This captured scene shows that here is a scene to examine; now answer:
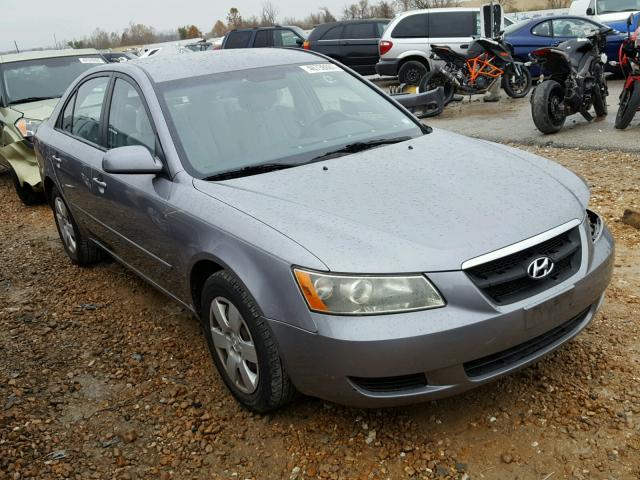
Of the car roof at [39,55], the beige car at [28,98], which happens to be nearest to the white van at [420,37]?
the beige car at [28,98]

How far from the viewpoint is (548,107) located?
8305 mm

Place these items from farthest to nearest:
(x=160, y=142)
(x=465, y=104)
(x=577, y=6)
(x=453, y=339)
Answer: (x=577, y=6) → (x=465, y=104) → (x=160, y=142) → (x=453, y=339)

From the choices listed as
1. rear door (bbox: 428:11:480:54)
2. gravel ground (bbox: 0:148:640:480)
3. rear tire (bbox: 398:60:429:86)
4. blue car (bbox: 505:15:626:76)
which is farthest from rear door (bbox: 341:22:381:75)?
gravel ground (bbox: 0:148:640:480)

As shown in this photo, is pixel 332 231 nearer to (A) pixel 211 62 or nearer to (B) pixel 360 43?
(A) pixel 211 62

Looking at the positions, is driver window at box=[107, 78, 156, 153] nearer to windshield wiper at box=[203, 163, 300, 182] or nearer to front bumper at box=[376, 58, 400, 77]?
windshield wiper at box=[203, 163, 300, 182]

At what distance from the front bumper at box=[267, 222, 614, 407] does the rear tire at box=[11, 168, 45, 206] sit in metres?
6.06

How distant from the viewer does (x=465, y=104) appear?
13.2m

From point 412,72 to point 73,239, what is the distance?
11.4m

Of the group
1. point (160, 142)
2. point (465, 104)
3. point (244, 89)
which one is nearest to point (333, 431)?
point (160, 142)

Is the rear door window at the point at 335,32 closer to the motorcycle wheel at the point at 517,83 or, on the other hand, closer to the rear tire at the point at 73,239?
the motorcycle wheel at the point at 517,83

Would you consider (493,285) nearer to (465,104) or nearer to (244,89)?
(244,89)

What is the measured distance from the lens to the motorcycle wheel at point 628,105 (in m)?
7.95

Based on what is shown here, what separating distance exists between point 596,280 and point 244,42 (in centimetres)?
1622

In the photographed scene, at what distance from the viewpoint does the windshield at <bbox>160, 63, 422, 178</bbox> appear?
3.30 meters
